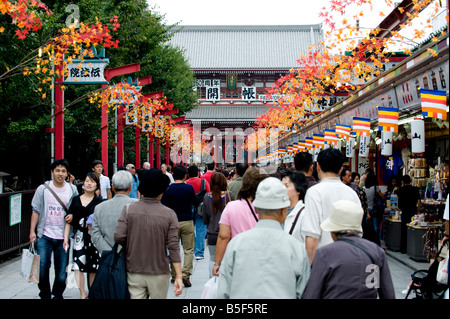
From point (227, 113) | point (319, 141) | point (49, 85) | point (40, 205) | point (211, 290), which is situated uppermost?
point (227, 113)

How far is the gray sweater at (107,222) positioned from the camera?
184 inches

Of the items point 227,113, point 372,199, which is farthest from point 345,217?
point 227,113

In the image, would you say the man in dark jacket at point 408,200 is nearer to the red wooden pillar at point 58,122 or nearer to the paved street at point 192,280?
the paved street at point 192,280

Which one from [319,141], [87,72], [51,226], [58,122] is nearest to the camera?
[51,226]

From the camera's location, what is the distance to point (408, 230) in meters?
9.88

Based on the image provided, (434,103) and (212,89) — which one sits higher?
(212,89)

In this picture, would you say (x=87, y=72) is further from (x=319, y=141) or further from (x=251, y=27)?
(x=251, y=27)

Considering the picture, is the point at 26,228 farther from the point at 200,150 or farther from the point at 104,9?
the point at 200,150

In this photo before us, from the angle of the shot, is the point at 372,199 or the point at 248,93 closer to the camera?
the point at 372,199

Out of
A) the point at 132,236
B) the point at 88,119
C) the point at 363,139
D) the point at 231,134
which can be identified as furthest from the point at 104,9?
the point at 231,134

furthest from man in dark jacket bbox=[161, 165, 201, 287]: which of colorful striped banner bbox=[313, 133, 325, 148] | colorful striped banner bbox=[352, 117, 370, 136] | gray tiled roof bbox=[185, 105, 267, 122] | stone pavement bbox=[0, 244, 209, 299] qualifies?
gray tiled roof bbox=[185, 105, 267, 122]

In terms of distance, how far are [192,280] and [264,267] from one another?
5.05 metres

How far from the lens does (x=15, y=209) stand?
951cm
